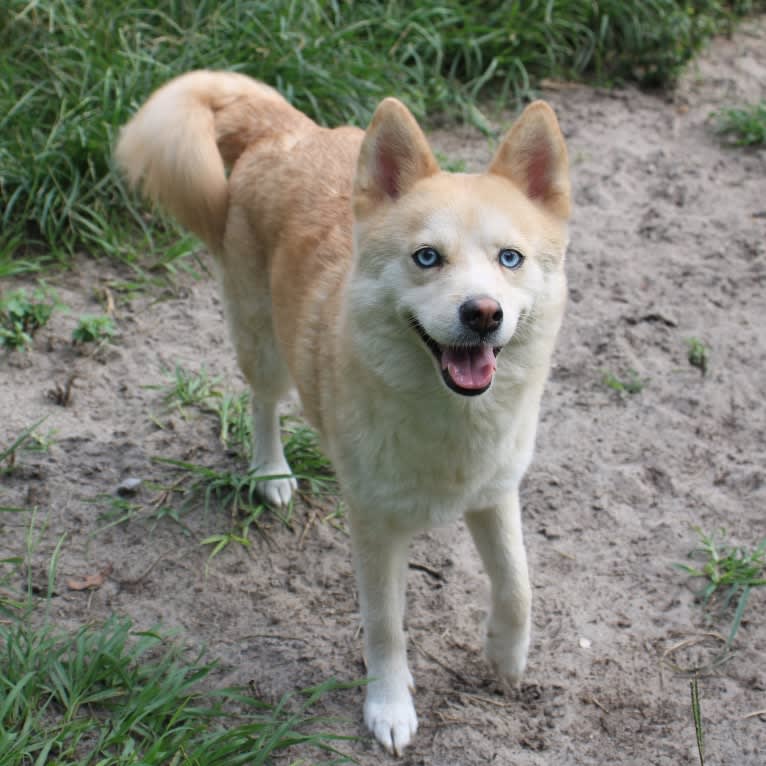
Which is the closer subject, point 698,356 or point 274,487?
point 274,487

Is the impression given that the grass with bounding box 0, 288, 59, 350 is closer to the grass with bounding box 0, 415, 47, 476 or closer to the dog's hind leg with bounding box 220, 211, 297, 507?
the grass with bounding box 0, 415, 47, 476

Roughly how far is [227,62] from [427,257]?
3074 millimetres

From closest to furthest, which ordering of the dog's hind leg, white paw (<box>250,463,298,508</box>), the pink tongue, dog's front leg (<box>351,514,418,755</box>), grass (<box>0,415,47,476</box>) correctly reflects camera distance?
the pink tongue
dog's front leg (<box>351,514,418,755</box>)
the dog's hind leg
grass (<box>0,415,47,476</box>)
white paw (<box>250,463,298,508</box>)

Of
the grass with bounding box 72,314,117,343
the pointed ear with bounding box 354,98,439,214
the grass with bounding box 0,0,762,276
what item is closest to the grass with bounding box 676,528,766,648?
the pointed ear with bounding box 354,98,439,214

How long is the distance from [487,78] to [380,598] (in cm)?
391

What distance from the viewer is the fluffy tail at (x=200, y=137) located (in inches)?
141

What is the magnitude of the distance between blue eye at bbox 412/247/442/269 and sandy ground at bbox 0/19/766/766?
1423 millimetres

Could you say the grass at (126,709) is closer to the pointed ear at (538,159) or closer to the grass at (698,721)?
the grass at (698,721)

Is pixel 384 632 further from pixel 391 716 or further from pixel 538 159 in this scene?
pixel 538 159

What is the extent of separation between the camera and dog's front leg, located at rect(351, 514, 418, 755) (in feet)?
10.1

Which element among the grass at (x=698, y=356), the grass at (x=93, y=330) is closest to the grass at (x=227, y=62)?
the grass at (x=93, y=330)

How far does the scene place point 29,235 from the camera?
17.0 feet

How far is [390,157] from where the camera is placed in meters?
2.89

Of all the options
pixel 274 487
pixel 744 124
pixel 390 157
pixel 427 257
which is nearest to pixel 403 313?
pixel 427 257
